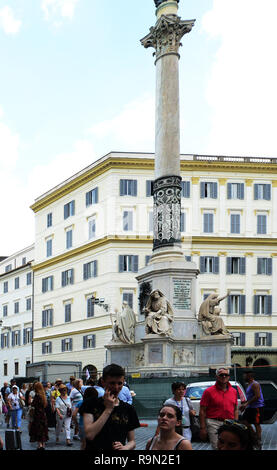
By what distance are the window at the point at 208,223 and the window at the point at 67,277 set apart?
12.0 metres

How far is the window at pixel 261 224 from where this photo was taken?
59.6 m

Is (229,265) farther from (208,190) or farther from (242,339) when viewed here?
(208,190)

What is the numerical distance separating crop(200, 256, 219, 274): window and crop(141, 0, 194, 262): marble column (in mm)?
30360

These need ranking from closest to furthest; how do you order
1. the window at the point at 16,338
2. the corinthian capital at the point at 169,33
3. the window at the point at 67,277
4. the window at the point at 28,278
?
the corinthian capital at the point at 169,33 < the window at the point at 67,277 < the window at the point at 28,278 < the window at the point at 16,338

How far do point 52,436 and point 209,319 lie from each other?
751cm

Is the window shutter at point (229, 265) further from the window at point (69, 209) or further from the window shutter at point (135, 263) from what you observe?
the window at point (69, 209)

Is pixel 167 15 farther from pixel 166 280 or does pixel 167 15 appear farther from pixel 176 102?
pixel 166 280

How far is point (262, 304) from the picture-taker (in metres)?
57.8

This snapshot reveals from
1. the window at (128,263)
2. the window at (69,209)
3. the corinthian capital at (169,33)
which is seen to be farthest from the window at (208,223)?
the corinthian capital at (169,33)

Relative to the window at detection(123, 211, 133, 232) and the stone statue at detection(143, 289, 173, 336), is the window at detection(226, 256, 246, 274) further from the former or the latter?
the stone statue at detection(143, 289, 173, 336)

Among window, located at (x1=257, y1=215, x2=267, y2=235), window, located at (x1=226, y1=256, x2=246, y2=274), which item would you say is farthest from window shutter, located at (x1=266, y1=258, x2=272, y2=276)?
window, located at (x1=257, y1=215, x2=267, y2=235)

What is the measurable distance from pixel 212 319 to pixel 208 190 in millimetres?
33763

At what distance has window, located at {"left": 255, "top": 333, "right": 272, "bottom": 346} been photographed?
56844 millimetres

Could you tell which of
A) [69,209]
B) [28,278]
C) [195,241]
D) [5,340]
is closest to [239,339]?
[195,241]
